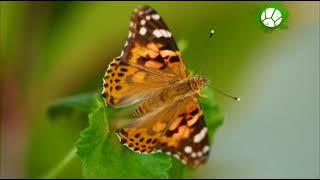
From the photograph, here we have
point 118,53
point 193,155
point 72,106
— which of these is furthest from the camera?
point 118,53

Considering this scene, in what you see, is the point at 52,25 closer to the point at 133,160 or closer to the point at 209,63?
the point at 209,63

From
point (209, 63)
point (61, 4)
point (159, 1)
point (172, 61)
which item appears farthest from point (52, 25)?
point (172, 61)

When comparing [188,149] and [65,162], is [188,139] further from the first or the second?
[65,162]

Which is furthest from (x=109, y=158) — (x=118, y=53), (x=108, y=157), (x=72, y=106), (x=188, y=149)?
(x=118, y=53)

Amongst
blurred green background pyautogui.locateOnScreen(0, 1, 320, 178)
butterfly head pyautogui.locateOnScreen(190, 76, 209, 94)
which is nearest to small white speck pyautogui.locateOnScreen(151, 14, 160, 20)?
butterfly head pyautogui.locateOnScreen(190, 76, 209, 94)

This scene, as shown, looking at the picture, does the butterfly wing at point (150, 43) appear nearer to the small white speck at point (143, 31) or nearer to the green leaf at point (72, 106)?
the small white speck at point (143, 31)

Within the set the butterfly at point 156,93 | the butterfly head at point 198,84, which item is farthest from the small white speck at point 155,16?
the butterfly head at point 198,84

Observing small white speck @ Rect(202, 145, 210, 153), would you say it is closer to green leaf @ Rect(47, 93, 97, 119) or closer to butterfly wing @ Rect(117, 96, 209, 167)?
butterfly wing @ Rect(117, 96, 209, 167)
